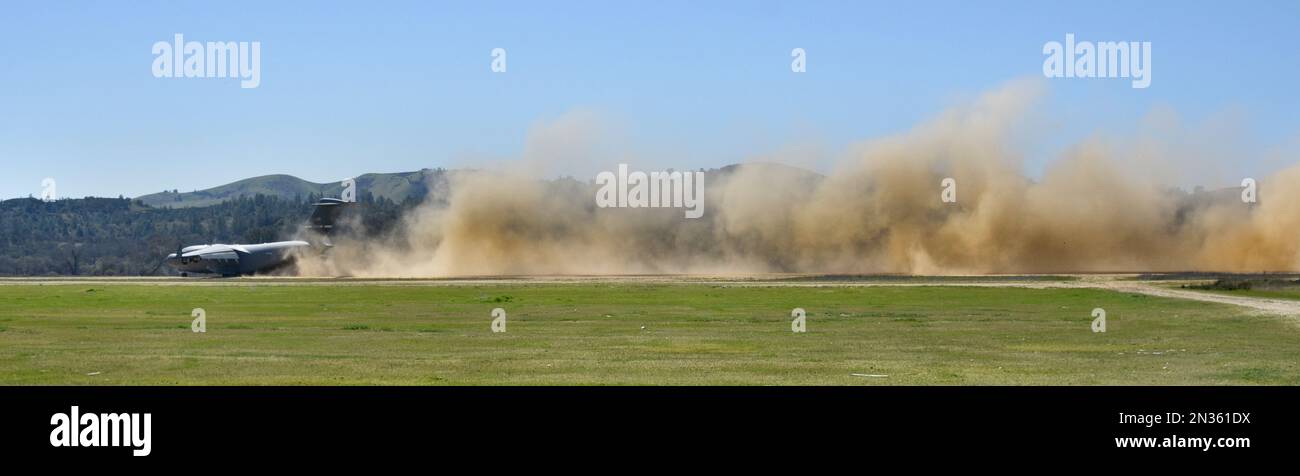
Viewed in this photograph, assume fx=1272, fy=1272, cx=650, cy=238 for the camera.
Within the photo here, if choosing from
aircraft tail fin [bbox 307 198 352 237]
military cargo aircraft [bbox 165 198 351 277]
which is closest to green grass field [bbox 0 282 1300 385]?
A: military cargo aircraft [bbox 165 198 351 277]

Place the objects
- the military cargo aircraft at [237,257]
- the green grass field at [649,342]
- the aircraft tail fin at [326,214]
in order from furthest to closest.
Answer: the aircraft tail fin at [326,214] → the military cargo aircraft at [237,257] → the green grass field at [649,342]

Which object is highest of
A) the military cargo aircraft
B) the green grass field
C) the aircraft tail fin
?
the aircraft tail fin

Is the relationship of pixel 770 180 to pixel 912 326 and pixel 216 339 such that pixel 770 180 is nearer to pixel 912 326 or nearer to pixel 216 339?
pixel 912 326

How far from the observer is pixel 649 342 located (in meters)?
36.6

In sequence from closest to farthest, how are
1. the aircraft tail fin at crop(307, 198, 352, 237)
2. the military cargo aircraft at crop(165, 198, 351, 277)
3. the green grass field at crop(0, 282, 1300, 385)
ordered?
1. the green grass field at crop(0, 282, 1300, 385)
2. the military cargo aircraft at crop(165, 198, 351, 277)
3. the aircraft tail fin at crop(307, 198, 352, 237)

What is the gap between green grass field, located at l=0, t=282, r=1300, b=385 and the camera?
26.8 m

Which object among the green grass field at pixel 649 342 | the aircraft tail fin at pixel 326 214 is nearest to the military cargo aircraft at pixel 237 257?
the aircraft tail fin at pixel 326 214

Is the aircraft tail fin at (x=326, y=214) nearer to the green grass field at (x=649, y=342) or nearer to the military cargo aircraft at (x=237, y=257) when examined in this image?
the military cargo aircraft at (x=237, y=257)

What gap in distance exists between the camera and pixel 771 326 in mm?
43562

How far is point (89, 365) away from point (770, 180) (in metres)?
87.4

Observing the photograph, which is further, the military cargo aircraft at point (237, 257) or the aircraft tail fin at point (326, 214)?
the aircraft tail fin at point (326, 214)

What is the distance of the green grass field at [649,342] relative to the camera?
26.8 meters

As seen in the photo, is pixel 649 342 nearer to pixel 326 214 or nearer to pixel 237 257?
pixel 237 257

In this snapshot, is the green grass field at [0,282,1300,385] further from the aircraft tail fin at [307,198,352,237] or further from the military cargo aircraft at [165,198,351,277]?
the aircraft tail fin at [307,198,352,237]
